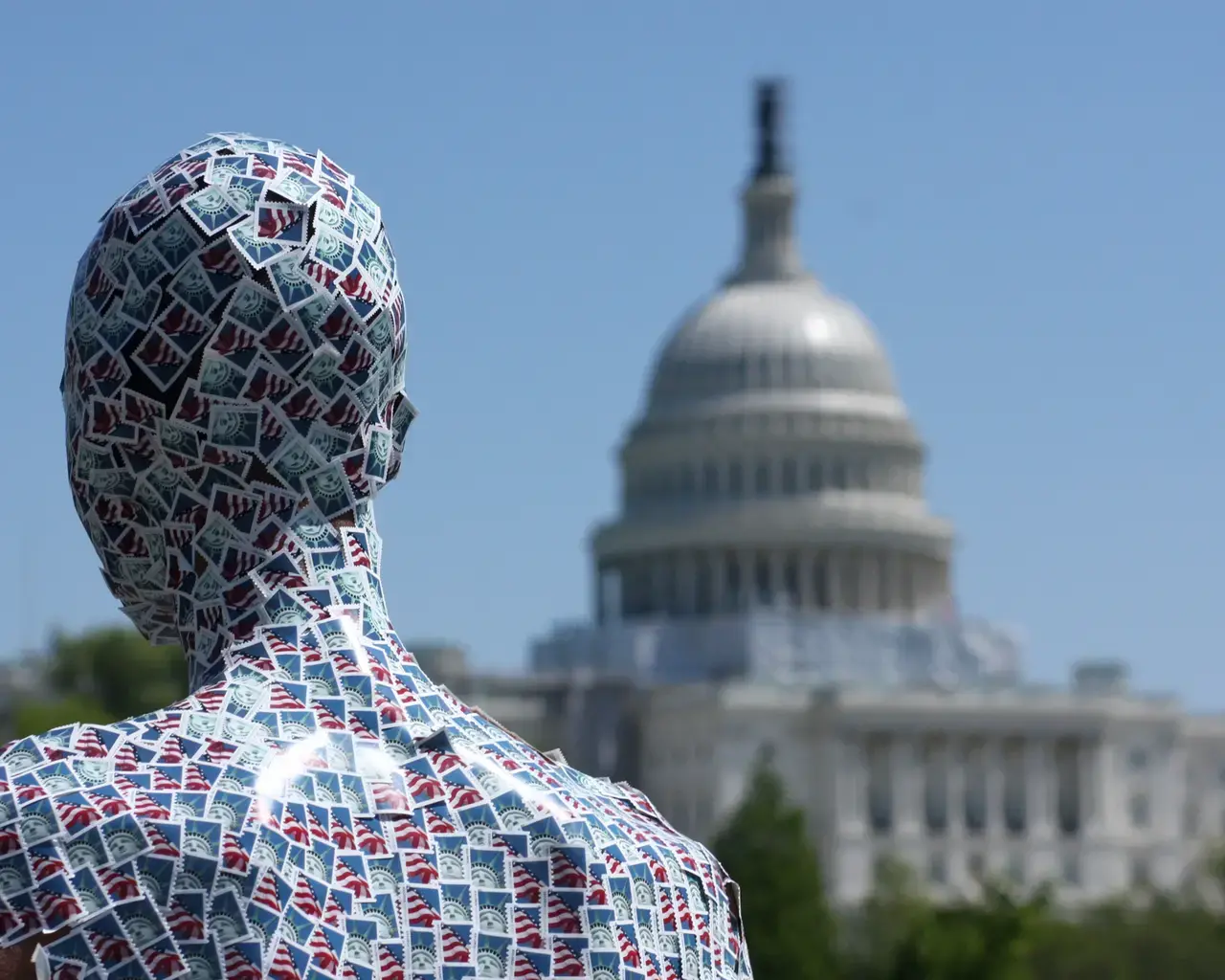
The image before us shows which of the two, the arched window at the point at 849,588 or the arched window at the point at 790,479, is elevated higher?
the arched window at the point at 790,479

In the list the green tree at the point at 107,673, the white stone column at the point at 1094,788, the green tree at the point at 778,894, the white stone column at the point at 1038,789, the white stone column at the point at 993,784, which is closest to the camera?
the green tree at the point at 778,894

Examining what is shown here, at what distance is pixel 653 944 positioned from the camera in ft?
27.0

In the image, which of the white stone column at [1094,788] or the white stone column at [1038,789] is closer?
the white stone column at [1038,789]

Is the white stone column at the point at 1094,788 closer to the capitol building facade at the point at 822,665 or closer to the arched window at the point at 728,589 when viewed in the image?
the capitol building facade at the point at 822,665

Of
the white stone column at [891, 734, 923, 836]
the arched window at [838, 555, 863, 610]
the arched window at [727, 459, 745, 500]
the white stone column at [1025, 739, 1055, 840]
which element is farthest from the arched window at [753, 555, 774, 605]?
the white stone column at [1025, 739, 1055, 840]

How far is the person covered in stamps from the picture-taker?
7.65m

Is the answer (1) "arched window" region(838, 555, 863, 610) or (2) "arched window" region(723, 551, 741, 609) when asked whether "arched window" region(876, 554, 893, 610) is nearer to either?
(1) "arched window" region(838, 555, 863, 610)

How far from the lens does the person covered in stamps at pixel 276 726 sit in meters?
7.65

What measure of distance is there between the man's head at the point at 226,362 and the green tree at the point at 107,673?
10961cm

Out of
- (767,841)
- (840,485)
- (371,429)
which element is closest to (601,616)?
(840,485)

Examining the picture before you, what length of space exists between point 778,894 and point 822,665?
84254 mm

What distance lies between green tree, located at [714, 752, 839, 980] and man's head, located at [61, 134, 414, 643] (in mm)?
51916

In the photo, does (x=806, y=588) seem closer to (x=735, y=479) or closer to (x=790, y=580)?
(x=790, y=580)

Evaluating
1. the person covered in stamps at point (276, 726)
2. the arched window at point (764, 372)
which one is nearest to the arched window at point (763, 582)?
the arched window at point (764, 372)
